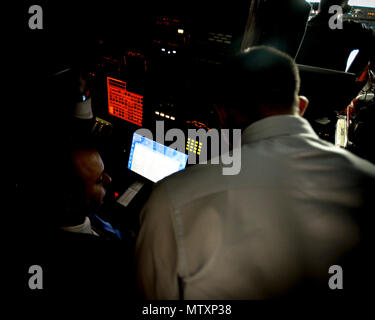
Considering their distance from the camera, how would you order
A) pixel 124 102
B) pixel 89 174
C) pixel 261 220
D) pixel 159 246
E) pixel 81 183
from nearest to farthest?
pixel 261 220, pixel 159 246, pixel 81 183, pixel 89 174, pixel 124 102

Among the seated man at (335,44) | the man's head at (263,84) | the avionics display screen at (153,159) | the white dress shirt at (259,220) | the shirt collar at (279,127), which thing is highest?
the seated man at (335,44)

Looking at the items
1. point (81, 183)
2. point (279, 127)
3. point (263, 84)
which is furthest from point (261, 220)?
point (81, 183)

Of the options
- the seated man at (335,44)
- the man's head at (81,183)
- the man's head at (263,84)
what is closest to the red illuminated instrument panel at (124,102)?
the man's head at (81,183)

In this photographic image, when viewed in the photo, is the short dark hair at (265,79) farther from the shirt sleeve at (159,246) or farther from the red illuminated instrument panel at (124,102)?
the red illuminated instrument panel at (124,102)

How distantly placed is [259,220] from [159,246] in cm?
38

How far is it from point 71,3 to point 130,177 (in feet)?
4.95

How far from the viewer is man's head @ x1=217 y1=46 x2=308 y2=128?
912mm

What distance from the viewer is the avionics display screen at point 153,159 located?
182 centimetres

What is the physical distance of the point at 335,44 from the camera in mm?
2418

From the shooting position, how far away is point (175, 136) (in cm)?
173

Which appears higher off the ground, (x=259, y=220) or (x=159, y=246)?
(x=259, y=220)

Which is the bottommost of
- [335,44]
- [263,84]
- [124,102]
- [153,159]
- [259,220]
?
[153,159]

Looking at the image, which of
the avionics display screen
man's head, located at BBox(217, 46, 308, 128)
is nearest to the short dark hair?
man's head, located at BBox(217, 46, 308, 128)

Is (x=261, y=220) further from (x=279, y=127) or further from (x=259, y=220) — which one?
(x=279, y=127)
